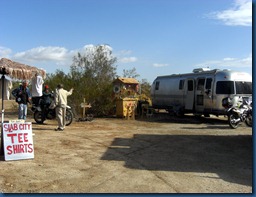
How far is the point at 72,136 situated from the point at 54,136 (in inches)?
22.1

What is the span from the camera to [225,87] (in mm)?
16062

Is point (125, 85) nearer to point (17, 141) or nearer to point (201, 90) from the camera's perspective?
point (201, 90)

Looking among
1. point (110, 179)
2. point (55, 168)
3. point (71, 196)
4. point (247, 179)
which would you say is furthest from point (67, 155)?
point (247, 179)

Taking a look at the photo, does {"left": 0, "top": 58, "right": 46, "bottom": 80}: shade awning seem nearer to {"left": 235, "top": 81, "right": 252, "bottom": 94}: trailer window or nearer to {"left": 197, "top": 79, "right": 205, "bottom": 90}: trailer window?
{"left": 197, "top": 79, "right": 205, "bottom": 90}: trailer window

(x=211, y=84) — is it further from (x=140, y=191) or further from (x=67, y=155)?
(x=140, y=191)

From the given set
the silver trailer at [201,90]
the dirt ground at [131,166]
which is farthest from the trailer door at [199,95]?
the dirt ground at [131,166]

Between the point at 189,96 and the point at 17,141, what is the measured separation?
11996 mm

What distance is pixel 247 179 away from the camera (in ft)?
20.8

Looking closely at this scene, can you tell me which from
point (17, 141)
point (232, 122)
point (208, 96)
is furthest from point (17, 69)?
point (208, 96)

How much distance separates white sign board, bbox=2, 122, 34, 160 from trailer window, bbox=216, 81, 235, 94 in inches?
419

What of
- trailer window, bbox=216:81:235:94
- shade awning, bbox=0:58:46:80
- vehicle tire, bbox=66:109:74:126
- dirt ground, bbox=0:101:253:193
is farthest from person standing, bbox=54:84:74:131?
trailer window, bbox=216:81:235:94

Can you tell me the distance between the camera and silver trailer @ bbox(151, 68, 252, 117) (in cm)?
1612

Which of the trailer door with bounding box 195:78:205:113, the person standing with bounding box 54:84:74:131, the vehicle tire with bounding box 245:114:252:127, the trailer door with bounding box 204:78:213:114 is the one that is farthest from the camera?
the trailer door with bounding box 195:78:205:113

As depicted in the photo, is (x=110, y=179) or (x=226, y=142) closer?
(x=110, y=179)
